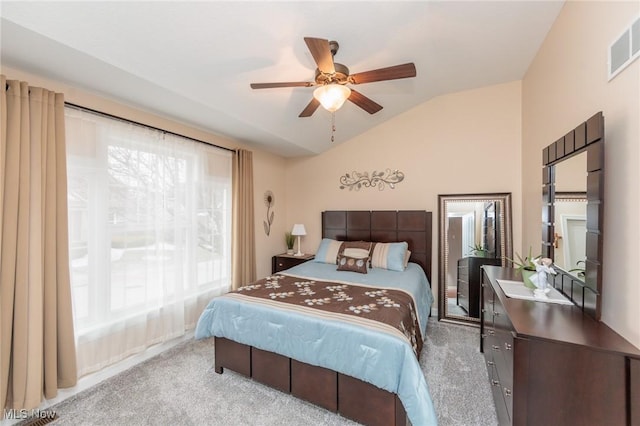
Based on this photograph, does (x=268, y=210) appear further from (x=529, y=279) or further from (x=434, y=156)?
(x=529, y=279)

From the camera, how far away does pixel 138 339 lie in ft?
8.30

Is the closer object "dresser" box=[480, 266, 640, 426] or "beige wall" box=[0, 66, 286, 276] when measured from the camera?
"dresser" box=[480, 266, 640, 426]

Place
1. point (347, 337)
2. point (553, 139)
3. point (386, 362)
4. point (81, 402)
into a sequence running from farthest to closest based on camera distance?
point (553, 139), point (81, 402), point (347, 337), point (386, 362)

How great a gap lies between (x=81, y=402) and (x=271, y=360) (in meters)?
1.46

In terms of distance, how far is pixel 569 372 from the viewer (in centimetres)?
115

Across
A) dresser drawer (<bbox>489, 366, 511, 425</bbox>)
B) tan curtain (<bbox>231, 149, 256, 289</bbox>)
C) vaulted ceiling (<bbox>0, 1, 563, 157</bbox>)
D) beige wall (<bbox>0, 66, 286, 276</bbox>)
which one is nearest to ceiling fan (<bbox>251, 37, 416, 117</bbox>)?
vaulted ceiling (<bbox>0, 1, 563, 157</bbox>)

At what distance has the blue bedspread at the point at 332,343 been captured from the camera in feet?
5.13

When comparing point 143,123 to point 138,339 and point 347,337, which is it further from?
point 347,337

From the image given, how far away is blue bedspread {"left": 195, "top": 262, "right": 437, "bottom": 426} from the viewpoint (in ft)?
5.13

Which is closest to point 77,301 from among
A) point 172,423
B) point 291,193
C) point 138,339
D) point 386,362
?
point 138,339

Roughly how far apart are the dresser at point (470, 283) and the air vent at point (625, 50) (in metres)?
2.43

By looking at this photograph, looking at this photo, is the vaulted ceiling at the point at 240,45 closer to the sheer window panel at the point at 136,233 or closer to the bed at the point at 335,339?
the sheer window panel at the point at 136,233

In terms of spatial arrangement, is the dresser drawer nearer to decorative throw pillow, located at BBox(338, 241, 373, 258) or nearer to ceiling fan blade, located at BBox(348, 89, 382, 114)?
decorative throw pillow, located at BBox(338, 241, 373, 258)

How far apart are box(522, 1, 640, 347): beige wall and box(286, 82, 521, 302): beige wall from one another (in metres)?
1.17
